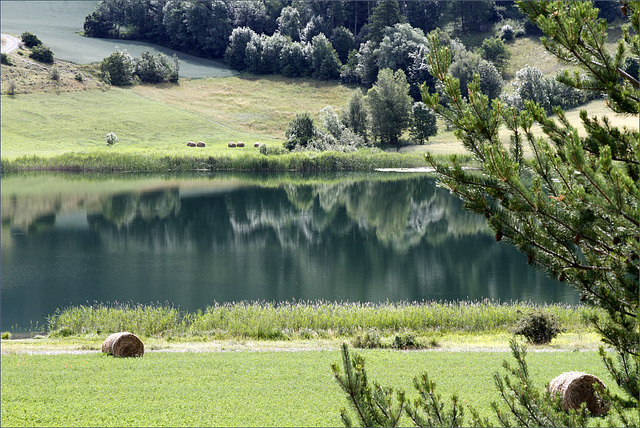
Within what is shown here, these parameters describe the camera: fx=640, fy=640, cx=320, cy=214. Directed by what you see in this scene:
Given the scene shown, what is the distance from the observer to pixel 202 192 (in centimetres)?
5091

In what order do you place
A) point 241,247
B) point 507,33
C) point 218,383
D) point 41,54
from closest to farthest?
point 218,383, point 241,247, point 41,54, point 507,33

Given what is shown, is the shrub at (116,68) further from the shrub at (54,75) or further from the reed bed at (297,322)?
the reed bed at (297,322)

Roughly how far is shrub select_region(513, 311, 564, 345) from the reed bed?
1329 millimetres

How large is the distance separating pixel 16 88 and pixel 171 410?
79550 millimetres

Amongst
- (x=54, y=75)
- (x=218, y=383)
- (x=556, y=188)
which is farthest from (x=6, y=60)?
(x=556, y=188)

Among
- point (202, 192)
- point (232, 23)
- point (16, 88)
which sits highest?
point (232, 23)

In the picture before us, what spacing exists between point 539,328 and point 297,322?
6.90 meters

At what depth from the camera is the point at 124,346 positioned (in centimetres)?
1460

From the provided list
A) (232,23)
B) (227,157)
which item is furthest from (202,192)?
(232,23)

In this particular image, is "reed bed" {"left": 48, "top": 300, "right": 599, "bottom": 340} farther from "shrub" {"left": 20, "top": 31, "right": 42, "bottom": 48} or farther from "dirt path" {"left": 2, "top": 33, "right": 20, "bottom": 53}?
"shrub" {"left": 20, "top": 31, "right": 42, "bottom": 48}

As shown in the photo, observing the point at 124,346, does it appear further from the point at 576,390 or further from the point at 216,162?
the point at 216,162

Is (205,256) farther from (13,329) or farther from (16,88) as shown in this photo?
(16,88)

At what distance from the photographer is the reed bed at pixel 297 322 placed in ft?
61.8

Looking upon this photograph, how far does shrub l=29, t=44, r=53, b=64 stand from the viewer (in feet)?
283
